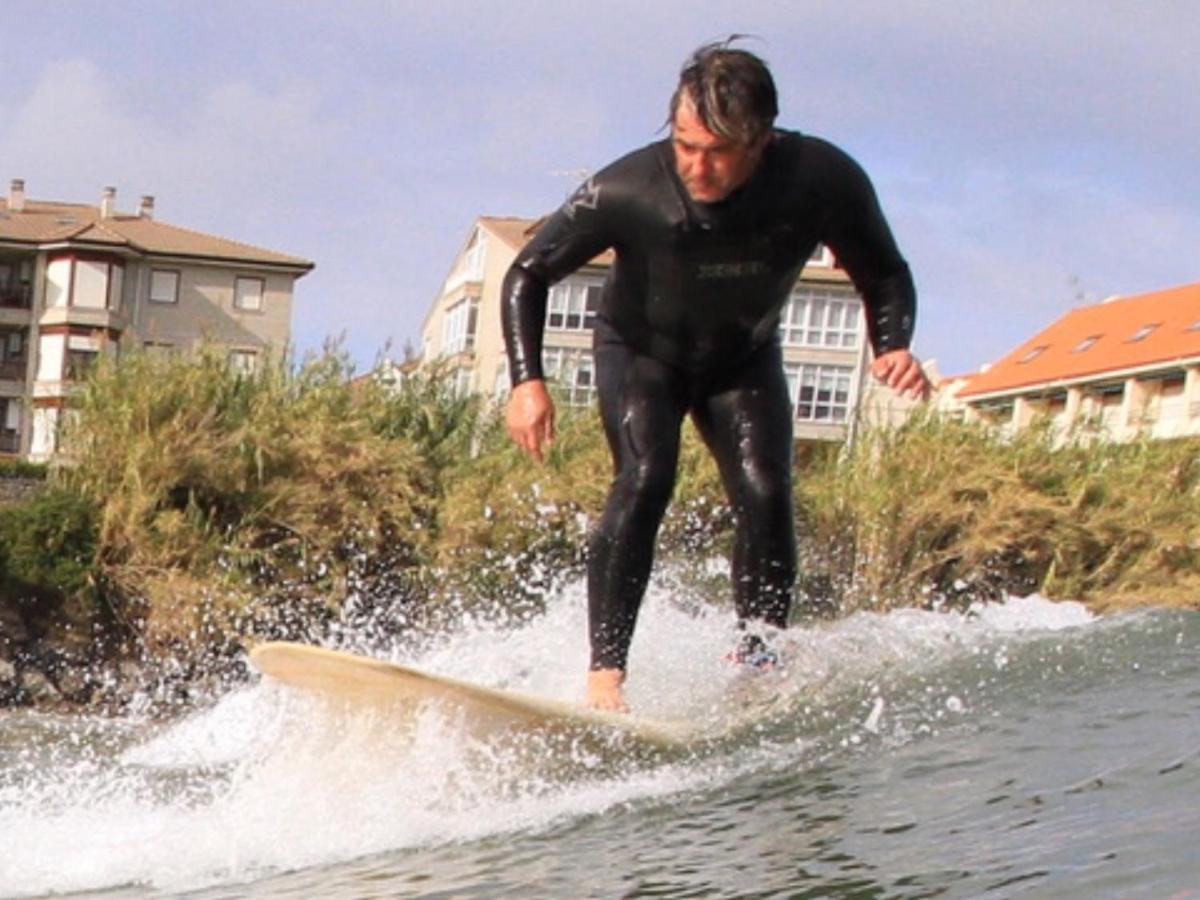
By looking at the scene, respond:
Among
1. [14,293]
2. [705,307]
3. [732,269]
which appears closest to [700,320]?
[705,307]

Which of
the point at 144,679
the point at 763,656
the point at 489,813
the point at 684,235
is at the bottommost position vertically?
the point at 144,679

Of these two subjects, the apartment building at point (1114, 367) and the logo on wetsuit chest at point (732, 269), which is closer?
the logo on wetsuit chest at point (732, 269)

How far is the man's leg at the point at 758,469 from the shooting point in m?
5.40

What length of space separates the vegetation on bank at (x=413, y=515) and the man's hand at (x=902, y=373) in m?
15.5

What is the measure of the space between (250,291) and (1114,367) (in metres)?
29.6

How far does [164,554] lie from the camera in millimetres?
21344

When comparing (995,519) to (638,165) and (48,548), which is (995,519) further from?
(638,165)

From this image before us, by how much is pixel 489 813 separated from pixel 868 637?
2222mm

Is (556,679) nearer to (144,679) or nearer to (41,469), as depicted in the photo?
(144,679)

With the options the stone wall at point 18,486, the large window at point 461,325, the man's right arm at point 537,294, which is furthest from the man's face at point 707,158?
the large window at point 461,325

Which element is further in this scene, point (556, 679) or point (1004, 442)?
point (1004, 442)

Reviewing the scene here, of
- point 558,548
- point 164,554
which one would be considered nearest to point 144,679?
point 164,554

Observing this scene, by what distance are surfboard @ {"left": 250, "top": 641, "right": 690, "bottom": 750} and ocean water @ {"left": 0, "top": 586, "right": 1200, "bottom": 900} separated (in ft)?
0.17

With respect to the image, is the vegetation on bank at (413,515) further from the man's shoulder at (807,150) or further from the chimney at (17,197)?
the chimney at (17,197)
